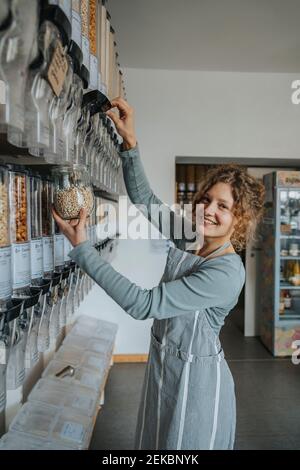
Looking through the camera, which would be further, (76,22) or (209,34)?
(209,34)

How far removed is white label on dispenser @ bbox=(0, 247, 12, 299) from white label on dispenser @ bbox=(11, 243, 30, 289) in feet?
0.13

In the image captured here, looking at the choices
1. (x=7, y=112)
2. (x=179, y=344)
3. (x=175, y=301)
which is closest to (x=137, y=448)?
(x=179, y=344)

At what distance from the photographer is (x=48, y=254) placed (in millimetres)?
938

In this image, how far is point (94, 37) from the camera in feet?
3.54

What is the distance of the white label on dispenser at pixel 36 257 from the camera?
2.72 feet

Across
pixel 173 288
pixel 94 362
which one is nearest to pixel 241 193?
pixel 173 288

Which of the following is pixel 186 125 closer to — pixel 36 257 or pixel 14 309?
pixel 36 257

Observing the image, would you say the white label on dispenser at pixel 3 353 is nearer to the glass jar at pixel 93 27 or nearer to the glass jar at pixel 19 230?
the glass jar at pixel 19 230

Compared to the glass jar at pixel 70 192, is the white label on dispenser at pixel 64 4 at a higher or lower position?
higher

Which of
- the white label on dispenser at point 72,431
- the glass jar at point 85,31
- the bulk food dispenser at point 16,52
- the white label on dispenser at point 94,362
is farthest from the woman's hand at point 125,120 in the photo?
the white label on dispenser at point 94,362

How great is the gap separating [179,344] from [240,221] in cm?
48

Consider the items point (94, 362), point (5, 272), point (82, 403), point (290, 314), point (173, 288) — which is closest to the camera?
point (5, 272)

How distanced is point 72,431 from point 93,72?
1.48 metres

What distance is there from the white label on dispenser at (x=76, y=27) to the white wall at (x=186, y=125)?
3.10 metres
